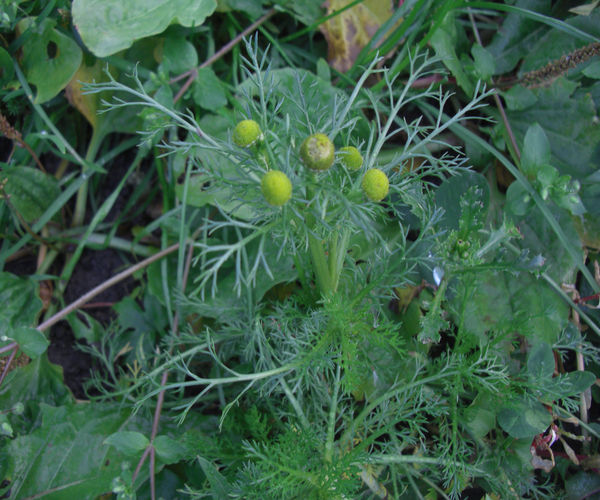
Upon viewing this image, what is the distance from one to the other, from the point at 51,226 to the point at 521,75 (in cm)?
178

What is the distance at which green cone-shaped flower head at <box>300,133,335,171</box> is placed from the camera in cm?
88

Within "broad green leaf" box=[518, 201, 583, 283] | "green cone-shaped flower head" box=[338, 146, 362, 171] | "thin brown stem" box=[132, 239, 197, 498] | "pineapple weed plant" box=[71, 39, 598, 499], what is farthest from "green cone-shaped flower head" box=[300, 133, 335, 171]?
"broad green leaf" box=[518, 201, 583, 283]

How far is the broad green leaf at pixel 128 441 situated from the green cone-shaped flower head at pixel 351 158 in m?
0.89

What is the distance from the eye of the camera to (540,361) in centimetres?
135

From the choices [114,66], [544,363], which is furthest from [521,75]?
[114,66]

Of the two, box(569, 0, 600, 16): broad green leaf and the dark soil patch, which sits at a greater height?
box(569, 0, 600, 16): broad green leaf

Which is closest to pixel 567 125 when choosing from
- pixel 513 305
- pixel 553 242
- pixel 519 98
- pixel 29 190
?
pixel 519 98

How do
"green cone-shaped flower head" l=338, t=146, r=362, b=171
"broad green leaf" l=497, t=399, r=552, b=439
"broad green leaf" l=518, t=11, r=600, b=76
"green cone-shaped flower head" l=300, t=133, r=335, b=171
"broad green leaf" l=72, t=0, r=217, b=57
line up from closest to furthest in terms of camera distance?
"green cone-shaped flower head" l=300, t=133, r=335, b=171 → "green cone-shaped flower head" l=338, t=146, r=362, b=171 → "broad green leaf" l=497, t=399, r=552, b=439 → "broad green leaf" l=72, t=0, r=217, b=57 → "broad green leaf" l=518, t=11, r=600, b=76

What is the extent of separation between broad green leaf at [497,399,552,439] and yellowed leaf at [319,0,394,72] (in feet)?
4.06

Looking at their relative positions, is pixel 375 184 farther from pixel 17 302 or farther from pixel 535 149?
pixel 17 302

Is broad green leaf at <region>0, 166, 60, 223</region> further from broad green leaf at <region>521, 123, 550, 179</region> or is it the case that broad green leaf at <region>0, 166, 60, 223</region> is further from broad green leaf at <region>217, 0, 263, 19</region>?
broad green leaf at <region>521, 123, 550, 179</region>

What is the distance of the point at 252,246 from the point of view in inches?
66.2

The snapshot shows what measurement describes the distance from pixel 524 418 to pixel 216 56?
1.48 metres

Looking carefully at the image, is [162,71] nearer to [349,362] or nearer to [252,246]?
[252,246]
